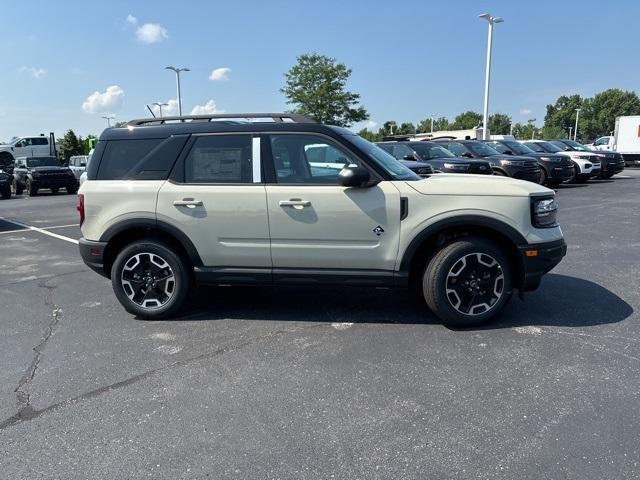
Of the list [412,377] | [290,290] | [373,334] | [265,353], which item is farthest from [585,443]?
[290,290]

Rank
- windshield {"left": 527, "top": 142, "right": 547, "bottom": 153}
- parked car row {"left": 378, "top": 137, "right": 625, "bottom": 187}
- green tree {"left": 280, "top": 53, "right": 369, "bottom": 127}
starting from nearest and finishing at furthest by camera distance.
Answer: parked car row {"left": 378, "top": 137, "right": 625, "bottom": 187} < windshield {"left": 527, "top": 142, "right": 547, "bottom": 153} < green tree {"left": 280, "top": 53, "right": 369, "bottom": 127}

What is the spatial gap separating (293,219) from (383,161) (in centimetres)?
101

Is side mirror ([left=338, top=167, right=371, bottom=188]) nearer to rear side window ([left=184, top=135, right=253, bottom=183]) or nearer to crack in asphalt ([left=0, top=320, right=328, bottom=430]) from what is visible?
rear side window ([left=184, top=135, right=253, bottom=183])

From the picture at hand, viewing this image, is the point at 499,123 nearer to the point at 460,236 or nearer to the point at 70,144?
the point at 70,144

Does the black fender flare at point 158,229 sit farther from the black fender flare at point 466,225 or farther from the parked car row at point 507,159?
the parked car row at point 507,159

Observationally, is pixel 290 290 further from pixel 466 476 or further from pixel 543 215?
pixel 466 476

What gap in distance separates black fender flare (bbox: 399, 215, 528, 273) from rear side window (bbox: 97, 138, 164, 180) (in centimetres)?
259

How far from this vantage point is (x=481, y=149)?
16000 mm

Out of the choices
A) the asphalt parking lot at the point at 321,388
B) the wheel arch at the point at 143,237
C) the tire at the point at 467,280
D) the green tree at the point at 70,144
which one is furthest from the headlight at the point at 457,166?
the green tree at the point at 70,144

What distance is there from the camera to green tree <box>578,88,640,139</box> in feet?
333

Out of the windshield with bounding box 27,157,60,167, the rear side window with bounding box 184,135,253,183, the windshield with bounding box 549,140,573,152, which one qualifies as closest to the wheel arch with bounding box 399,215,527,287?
the rear side window with bounding box 184,135,253,183

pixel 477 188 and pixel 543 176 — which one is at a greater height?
pixel 477 188

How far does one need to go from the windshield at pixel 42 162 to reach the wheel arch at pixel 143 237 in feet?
67.5

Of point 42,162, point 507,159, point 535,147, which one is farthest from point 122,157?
point 42,162
